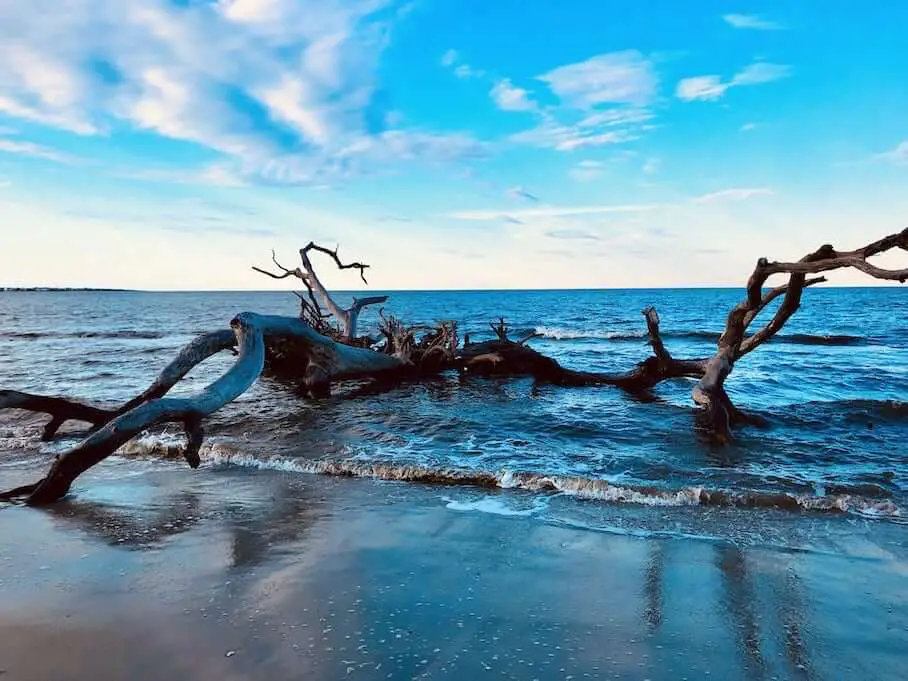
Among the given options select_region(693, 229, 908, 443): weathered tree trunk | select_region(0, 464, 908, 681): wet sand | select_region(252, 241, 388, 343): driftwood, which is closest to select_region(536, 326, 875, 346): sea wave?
select_region(252, 241, 388, 343): driftwood

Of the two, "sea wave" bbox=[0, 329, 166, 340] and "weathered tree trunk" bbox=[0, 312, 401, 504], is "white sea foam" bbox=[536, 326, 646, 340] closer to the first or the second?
"sea wave" bbox=[0, 329, 166, 340]

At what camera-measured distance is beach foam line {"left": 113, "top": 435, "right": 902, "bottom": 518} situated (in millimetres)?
6605

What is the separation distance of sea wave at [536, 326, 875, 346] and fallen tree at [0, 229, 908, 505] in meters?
18.3

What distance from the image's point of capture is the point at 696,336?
35719 mm

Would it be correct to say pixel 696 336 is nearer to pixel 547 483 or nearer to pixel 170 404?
pixel 547 483

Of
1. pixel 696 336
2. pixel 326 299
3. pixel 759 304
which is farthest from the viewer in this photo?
pixel 696 336

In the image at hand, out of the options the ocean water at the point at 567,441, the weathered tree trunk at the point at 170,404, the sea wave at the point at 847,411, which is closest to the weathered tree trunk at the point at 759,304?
the ocean water at the point at 567,441

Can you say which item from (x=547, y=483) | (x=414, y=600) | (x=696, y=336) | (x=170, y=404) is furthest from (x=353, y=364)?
(x=696, y=336)

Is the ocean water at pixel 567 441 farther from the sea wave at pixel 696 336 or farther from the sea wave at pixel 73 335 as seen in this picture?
the sea wave at pixel 73 335

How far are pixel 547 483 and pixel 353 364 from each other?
770 cm

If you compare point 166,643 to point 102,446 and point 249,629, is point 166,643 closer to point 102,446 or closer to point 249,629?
point 249,629

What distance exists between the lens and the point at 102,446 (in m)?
6.41

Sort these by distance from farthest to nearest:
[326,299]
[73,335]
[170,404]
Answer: [73,335], [326,299], [170,404]

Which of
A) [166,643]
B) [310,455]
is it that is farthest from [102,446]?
[166,643]
